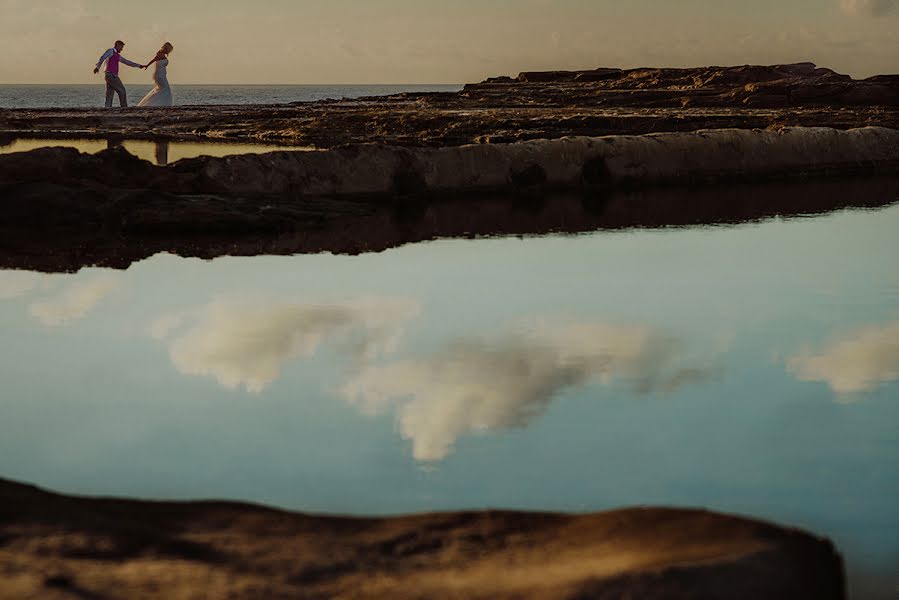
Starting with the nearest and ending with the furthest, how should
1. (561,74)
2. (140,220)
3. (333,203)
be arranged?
(140,220) < (333,203) < (561,74)

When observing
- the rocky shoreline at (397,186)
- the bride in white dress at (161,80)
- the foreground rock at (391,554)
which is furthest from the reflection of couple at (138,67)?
the foreground rock at (391,554)

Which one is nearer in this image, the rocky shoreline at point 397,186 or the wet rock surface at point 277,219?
the wet rock surface at point 277,219

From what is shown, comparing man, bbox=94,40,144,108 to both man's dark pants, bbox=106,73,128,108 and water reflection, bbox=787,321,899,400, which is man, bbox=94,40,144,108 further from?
water reflection, bbox=787,321,899,400

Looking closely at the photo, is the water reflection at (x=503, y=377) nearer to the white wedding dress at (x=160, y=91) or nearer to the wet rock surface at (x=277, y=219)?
the wet rock surface at (x=277, y=219)

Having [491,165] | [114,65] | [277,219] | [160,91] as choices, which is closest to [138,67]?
[114,65]

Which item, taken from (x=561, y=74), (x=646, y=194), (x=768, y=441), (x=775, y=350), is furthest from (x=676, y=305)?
(x=561, y=74)

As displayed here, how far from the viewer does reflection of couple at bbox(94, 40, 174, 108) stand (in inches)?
945

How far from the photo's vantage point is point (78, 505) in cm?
302

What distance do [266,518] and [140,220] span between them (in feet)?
20.2

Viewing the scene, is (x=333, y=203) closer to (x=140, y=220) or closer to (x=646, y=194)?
(x=140, y=220)

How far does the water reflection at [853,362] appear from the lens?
4422 millimetres

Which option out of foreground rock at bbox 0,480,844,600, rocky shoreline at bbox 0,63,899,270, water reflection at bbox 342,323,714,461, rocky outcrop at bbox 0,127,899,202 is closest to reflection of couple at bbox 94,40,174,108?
rocky shoreline at bbox 0,63,899,270

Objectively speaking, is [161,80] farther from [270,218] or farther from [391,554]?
[391,554]

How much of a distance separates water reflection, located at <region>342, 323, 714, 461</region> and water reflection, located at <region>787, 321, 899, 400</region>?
0.42m
